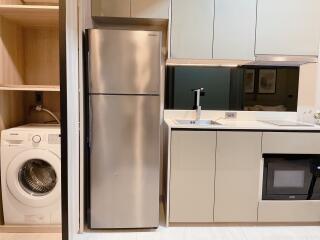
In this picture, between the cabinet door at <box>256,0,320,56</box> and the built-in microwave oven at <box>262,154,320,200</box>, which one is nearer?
the built-in microwave oven at <box>262,154,320,200</box>

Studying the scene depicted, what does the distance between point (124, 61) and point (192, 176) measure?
3.83ft

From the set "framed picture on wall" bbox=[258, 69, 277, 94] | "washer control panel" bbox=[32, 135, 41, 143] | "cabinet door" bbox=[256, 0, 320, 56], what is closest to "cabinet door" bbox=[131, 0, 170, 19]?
"cabinet door" bbox=[256, 0, 320, 56]

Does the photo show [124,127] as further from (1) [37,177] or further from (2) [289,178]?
(2) [289,178]

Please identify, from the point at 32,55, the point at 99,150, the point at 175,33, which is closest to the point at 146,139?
the point at 99,150

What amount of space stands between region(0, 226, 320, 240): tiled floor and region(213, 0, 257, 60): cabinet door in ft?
5.40

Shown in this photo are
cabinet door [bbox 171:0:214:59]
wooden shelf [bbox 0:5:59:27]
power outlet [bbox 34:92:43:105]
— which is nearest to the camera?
wooden shelf [bbox 0:5:59:27]

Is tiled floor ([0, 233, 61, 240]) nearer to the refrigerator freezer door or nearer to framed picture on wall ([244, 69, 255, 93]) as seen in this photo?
the refrigerator freezer door

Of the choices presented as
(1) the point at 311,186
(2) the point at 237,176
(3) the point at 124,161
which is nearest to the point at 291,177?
(1) the point at 311,186

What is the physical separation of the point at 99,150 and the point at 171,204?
81 centimetres

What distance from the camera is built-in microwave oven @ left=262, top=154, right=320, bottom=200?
7.98ft

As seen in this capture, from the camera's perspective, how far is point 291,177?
2.47m

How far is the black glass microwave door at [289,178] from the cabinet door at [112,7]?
200 cm

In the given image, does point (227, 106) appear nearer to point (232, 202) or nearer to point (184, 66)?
point (184, 66)

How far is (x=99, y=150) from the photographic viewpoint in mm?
2268
